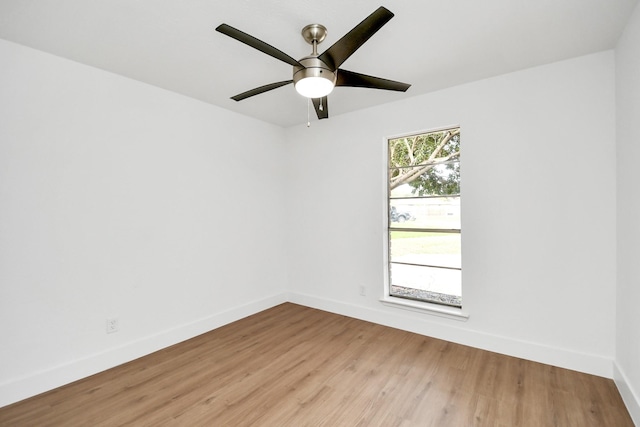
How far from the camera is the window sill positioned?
3.01 metres

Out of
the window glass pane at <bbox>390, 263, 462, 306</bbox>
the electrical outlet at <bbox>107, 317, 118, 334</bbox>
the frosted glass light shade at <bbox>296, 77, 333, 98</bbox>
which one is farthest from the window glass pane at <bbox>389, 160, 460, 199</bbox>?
the electrical outlet at <bbox>107, 317, 118, 334</bbox>

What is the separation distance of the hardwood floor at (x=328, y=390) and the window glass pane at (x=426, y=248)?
84 centimetres

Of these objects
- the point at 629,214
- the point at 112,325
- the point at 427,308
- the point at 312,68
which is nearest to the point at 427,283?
the point at 427,308

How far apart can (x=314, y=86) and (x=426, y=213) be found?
80.4 inches

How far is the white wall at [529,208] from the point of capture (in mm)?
2381

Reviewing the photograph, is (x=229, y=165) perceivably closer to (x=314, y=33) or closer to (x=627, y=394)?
(x=314, y=33)

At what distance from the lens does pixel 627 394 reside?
2002mm

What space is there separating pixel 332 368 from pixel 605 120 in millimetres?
2967

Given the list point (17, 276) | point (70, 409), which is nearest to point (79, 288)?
point (17, 276)

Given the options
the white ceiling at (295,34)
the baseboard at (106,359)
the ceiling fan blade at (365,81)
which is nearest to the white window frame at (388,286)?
the white ceiling at (295,34)

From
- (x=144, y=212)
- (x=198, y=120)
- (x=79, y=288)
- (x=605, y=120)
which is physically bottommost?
(x=79, y=288)

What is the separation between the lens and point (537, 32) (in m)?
2.09

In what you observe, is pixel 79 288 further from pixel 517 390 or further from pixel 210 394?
pixel 517 390

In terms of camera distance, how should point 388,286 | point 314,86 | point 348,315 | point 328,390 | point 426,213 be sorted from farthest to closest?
1. point 348,315
2. point 388,286
3. point 426,213
4. point 328,390
5. point 314,86
